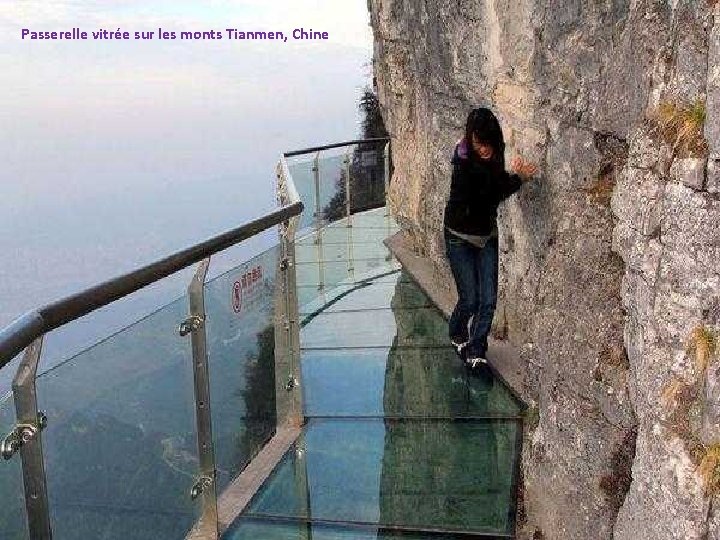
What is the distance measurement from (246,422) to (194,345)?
0.77 metres

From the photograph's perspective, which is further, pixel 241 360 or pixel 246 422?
pixel 246 422

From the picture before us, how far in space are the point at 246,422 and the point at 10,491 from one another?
191cm

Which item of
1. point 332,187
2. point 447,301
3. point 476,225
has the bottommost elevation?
point 447,301

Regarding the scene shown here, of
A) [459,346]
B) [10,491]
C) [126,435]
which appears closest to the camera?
[10,491]

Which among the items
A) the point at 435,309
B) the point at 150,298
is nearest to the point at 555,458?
the point at 150,298

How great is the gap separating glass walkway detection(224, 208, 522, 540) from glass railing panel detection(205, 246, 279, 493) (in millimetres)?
234

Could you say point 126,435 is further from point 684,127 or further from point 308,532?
point 684,127

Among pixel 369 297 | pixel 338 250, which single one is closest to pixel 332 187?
pixel 338 250

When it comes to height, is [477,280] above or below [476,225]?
below

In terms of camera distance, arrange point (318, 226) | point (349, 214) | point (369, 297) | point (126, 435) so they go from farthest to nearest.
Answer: point (349, 214)
point (318, 226)
point (369, 297)
point (126, 435)

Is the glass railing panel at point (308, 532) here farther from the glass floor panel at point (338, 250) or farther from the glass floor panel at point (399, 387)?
the glass floor panel at point (338, 250)

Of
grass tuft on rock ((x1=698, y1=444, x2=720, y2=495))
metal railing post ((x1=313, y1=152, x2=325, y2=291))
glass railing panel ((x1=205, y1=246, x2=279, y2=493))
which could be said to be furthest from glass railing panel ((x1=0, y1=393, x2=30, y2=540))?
metal railing post ((x1=313, y1=152, x2=325, y2=291))

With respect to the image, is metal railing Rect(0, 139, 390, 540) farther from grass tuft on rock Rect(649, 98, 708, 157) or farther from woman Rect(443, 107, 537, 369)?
grass tuft on rock Rect(649, 98, 708, 157)

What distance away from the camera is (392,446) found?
15.4 ft
